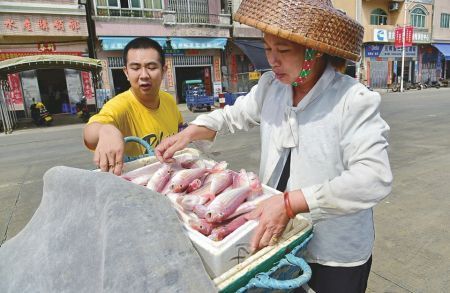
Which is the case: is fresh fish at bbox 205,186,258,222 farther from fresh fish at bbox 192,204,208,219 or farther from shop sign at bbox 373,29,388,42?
shop sign at bbox 373,29,388,42

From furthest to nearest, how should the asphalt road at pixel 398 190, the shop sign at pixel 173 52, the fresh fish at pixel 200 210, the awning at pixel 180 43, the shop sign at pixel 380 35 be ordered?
the shop sign at pixel 380 35 → the shop sign at pixel 173 52 → the awning at pixel 180 43 → the asphalt road at pixel 398 190 → the fresh fish at pixel 200 210

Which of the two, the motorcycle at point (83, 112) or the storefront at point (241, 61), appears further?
the storefront at point (241, 61)

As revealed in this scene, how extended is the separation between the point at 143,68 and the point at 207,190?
1232 millimetres

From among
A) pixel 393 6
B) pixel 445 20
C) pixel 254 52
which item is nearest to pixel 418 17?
pixel 393 6

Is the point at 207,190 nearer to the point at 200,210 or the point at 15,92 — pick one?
the point at 200,210

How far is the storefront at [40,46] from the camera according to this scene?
14031 millimetres

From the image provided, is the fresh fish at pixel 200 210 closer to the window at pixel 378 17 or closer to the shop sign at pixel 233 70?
the shop sign at pixel 233 70

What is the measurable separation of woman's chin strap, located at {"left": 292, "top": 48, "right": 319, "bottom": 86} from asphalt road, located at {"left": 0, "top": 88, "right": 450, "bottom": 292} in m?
1.95

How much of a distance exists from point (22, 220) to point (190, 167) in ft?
11.0

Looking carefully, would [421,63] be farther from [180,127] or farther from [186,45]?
[180,127]

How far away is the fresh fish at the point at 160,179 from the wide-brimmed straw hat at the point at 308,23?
2.22 ft

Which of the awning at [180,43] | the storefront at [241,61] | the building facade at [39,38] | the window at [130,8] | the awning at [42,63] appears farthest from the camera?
the storefront at [241,61]

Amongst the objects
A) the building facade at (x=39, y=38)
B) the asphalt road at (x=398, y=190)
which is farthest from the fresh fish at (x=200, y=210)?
the building facade at (x=39, y=38)

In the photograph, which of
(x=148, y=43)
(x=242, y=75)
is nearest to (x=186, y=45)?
(x=242, y=75)
